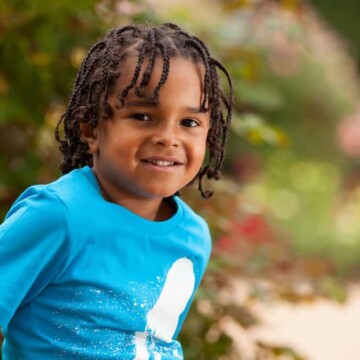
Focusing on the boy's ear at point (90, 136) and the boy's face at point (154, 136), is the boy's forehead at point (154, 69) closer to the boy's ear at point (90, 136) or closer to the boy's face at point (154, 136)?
the boy's face at point (154, 136)

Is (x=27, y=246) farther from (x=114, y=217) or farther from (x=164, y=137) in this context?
(x=164, y=137)

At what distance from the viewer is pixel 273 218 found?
8.41 meters

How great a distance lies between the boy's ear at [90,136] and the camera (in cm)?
241

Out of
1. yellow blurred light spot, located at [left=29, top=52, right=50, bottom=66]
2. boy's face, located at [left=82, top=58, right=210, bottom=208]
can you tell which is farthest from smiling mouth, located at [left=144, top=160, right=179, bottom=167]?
yellow blurred light spot, located at [left=29, top=52, right=50, bottom=66]

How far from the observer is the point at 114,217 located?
232 centimetres

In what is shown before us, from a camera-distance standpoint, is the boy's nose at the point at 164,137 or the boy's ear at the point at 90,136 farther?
the boy's ear at the point at 90,136

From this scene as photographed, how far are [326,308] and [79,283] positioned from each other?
573 cm

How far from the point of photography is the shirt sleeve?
2.20 meters

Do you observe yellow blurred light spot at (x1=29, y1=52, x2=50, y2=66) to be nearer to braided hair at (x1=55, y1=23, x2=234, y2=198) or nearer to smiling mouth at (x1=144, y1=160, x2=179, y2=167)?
braided hair at (x1=55, y1=23, x2=234, y2=198)

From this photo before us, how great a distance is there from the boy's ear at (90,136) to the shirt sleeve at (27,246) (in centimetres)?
23

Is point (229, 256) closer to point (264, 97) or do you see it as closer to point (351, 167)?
point (264, 97)

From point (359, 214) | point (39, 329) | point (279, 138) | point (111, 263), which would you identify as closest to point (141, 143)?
point (111, 263)

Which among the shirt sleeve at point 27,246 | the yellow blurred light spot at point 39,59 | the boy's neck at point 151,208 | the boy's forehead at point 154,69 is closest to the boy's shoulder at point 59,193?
the shirt sleeve at point 27,246

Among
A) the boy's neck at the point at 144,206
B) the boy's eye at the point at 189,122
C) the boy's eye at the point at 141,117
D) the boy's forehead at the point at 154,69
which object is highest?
the boy's forehead at the point at 154,69
